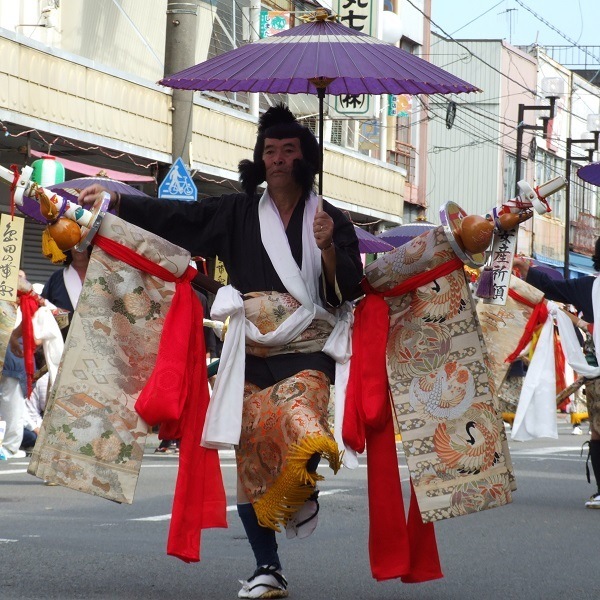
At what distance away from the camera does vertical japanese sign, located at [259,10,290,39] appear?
819 inches

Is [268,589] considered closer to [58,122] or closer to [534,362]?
[534,362]

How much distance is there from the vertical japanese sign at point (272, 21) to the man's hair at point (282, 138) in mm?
15154

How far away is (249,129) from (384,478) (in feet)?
52.5

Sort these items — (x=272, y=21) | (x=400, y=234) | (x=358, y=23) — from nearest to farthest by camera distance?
1. (x=400, y=234)
2. (x=272, y=21)
3. (x=358, y=23)

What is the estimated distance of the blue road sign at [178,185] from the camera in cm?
1434

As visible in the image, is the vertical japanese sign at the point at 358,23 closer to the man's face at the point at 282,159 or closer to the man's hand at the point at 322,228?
the man's face at the point at 282,159

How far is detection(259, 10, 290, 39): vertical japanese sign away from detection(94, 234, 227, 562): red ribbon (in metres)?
15.4

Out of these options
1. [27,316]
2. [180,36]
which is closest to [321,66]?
[27,316]

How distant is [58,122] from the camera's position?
16234mm

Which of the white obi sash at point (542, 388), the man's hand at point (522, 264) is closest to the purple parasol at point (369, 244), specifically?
the white obi sash at point (542, 388)

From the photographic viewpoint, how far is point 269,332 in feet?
18.2

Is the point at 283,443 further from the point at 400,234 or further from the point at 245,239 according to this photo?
the point at 400,234

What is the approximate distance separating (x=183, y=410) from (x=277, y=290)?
615mm

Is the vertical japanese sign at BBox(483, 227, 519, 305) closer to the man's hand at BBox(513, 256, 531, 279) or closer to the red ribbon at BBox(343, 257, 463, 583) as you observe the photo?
the red ribbon at BBox(343, 257, 463, 583)
